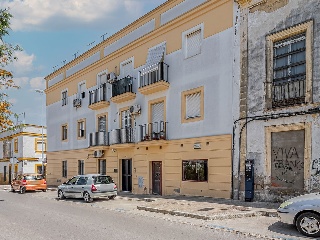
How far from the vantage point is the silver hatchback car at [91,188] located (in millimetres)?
17766

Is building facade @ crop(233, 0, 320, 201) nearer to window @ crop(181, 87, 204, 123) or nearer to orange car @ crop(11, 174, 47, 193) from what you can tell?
window @ crop(181, 87, 204, 123)

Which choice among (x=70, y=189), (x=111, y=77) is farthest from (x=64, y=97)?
(x=70, y=189)

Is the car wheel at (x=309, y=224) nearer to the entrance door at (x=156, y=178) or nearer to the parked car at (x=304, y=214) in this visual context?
the parked car at (x=304, y=214)

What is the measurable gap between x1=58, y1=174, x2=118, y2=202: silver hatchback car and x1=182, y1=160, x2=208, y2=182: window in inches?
159

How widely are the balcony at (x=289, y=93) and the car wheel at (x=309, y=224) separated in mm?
6053

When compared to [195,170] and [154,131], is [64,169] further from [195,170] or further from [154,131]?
[195,170]

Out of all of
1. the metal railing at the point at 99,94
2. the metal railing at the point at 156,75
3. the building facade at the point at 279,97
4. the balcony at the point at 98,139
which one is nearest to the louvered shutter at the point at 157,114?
the metal railing at the point at 156,75

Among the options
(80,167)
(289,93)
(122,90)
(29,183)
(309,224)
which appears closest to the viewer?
(309,224)

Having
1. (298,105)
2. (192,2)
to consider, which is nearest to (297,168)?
(298,105)

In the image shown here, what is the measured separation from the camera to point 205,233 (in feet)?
29.8

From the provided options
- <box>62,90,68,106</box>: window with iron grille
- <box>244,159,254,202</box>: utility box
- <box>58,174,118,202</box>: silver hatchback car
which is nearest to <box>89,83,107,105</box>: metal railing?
<box>62,90,68,106</box>: window with iron grille

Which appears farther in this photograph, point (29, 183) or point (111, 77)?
point (29, 183)

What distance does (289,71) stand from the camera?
14266mm

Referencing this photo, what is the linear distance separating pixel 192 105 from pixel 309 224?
1051cm
